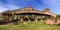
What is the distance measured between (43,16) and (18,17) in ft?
13.7

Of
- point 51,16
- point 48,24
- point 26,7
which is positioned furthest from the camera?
point 51,16

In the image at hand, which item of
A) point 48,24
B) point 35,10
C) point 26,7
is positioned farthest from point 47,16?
point 48,24

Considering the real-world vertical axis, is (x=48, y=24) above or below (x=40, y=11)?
below

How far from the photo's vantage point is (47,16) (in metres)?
25.1

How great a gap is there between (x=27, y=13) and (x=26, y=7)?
4.34 ft

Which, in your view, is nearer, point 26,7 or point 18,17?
point 26,7

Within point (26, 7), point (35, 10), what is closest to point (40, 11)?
point (35, 10)

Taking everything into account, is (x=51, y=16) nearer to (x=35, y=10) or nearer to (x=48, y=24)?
(x=35, y=10)

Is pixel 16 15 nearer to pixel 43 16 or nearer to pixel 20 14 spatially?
pixel 20 14

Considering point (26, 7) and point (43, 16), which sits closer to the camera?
point (26, 7)

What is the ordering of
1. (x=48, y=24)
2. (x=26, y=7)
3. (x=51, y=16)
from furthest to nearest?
(x=51, y=16) → (x=26, y=7) → (x=48, y=24)

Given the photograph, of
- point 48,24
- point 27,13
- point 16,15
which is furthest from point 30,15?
point 48,24

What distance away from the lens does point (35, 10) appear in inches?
928

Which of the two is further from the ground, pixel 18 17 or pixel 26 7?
pixel 26 7
